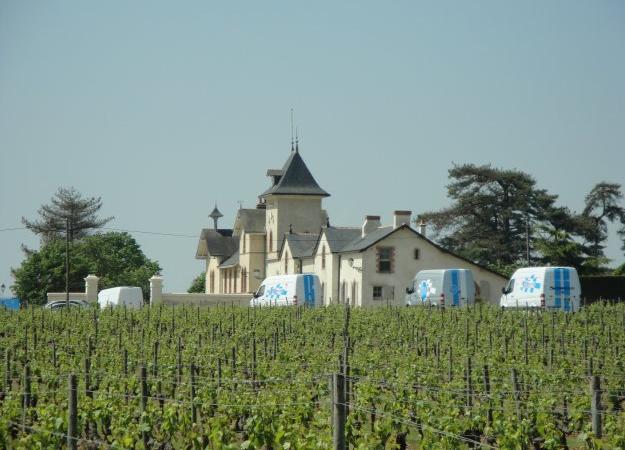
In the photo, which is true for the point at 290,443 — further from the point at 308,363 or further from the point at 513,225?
the point at 513,225

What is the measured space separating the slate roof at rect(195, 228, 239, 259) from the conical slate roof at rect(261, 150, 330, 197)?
1077 centimetres

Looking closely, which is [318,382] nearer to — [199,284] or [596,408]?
[596,408]

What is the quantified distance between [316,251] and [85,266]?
26.6 meters

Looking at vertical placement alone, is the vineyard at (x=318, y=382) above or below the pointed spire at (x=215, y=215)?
below

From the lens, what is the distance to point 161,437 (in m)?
16.5

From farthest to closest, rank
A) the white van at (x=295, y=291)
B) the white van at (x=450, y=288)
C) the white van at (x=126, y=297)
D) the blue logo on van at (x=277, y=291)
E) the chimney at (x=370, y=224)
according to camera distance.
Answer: the chimney at (x=370, y=224), the white van at (x=126, y=297), the blue logo on van at (x=277, y=291), the white van at (x=295, y=291), the white van at (x=450, y=288)

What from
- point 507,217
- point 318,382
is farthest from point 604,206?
point 318,382

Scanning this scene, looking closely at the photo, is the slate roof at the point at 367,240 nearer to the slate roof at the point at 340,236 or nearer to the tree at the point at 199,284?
the slate roof at the point at 340,236

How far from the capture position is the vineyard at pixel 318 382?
1509cm

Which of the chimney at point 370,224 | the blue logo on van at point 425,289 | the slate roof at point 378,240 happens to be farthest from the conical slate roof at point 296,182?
the blue logo on van at point 425,289

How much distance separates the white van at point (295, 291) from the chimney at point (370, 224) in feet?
55.2

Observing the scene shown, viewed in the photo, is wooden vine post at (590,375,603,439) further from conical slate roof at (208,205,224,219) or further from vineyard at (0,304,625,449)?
conical slate roof at (208,205,224,219)

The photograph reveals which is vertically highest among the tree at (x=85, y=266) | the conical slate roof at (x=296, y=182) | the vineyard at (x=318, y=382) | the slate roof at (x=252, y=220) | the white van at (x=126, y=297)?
the conical slate roof at (x=296, y=182)

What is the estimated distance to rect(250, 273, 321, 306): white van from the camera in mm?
49250
